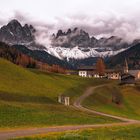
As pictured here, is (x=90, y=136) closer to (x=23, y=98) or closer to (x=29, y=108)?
(x=29, y=108)

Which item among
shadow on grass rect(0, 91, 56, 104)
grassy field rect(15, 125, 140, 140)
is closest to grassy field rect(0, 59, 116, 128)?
shadow on grass rect(0, 91, 56, 104)

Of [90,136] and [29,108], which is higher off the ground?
[29,108]

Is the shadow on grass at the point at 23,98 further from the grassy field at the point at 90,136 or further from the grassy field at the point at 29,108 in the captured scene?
the grassy field at the point at 90,136

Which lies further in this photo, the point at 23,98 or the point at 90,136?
the point at 23,98

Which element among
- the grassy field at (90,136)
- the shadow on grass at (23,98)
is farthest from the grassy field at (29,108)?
the grassy field at (90,136)

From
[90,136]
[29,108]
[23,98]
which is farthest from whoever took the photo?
[23,98]

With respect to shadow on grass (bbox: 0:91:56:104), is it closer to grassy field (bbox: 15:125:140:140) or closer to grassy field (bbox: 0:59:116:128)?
grassy field (bbox: 0:59:116:128)

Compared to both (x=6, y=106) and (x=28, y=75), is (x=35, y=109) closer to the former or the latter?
(x=6, y=106)

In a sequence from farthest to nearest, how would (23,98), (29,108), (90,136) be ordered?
(23,98) < (29,108) < (90,136)

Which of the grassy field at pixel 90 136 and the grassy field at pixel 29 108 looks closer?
the grassy field at pixel 90 136

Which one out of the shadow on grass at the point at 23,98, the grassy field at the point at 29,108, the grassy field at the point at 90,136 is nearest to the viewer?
the grassy field at the point at 90,136

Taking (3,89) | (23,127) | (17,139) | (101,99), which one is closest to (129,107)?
(101,99)

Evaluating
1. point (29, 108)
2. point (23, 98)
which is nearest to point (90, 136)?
point (29, 108)

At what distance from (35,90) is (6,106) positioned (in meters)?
37.1
